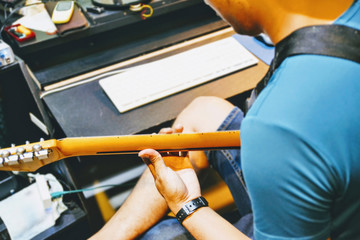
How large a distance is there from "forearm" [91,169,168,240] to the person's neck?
622 millimetres

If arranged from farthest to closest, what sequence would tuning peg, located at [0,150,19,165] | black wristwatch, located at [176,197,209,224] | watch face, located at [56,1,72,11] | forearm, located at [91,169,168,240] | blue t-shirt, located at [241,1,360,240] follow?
watch face, located at [56,1,72,11], forearm, located at [91,169,168,240], black wristwatch, located at [176,197,209,224], tuning peg, located at [0,150,19,165], blue t-shirt, located at [241,1,360,240]

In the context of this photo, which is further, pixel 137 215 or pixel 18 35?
pixel 18 35

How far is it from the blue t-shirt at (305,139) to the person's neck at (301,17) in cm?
2

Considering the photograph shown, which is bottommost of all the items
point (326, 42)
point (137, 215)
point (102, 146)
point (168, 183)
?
point (137, 215)

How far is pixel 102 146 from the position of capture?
→ 80cm

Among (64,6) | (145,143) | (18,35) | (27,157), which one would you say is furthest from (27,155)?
(64,6)

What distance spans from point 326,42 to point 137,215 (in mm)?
714

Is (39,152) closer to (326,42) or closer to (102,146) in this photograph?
(102,146)

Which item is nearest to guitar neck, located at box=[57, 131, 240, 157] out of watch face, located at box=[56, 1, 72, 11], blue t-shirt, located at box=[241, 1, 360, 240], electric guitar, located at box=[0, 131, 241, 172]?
electric guitar, located at box=[0, 131, 241, 172]

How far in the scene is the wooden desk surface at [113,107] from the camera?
38.4 inches

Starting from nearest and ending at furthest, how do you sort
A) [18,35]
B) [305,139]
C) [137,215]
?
[305,139]
[137,215]
[18,35]

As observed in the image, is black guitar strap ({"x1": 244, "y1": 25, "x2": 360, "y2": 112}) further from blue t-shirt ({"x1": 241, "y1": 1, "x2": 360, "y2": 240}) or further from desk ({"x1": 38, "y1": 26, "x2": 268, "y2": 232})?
desk ({"x1": 38, "y1": 26, "x2": 268, "y2": 232})

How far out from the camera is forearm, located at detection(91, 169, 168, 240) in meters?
0.95

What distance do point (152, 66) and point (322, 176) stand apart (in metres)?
0.79
